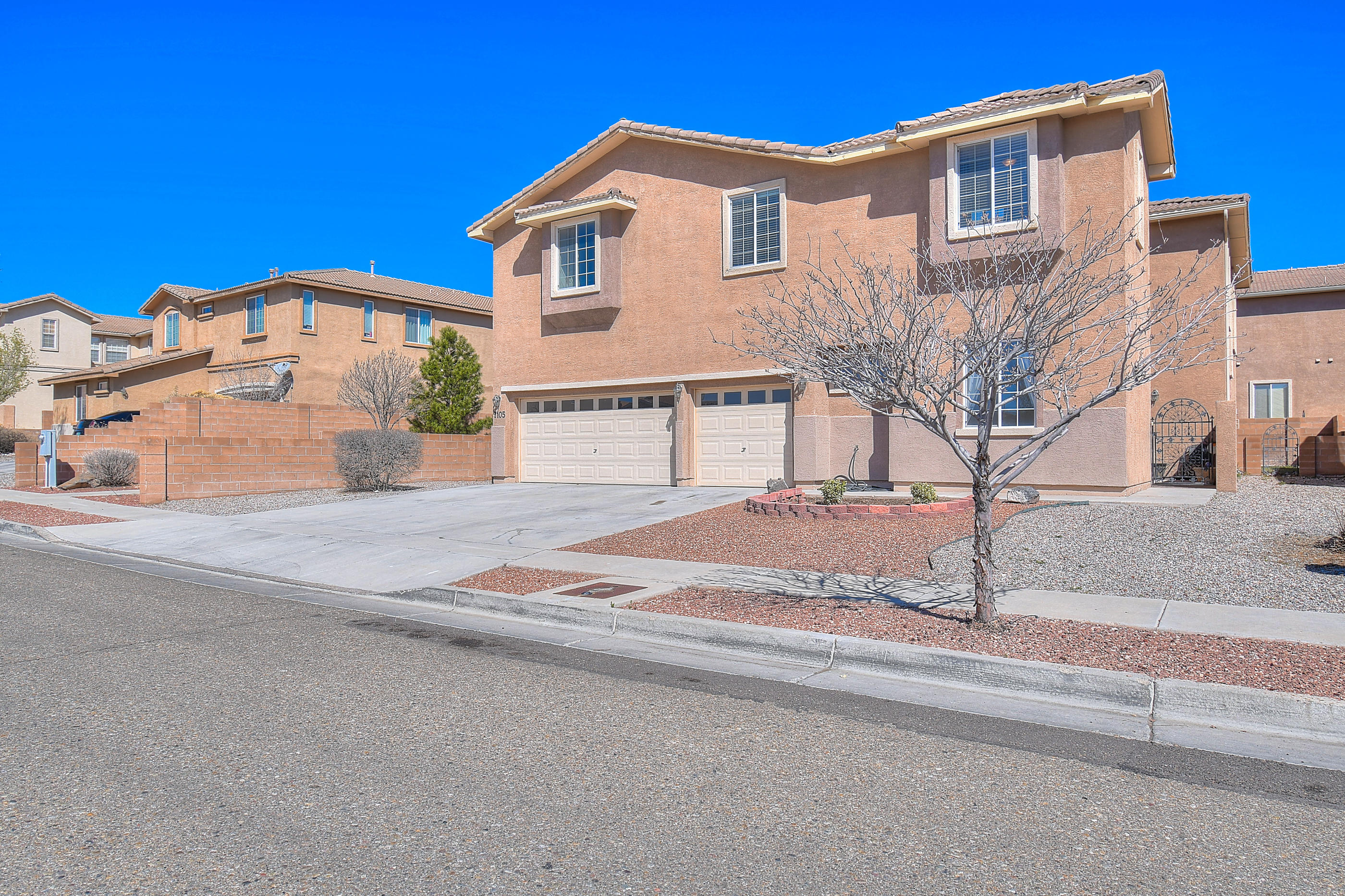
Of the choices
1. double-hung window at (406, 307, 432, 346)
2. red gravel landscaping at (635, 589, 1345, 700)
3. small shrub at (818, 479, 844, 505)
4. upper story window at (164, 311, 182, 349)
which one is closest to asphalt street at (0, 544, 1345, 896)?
red gravel landscaping at (635, 589, 1345, 700)

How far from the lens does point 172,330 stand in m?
38.4

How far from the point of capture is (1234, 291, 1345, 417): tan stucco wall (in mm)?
28922

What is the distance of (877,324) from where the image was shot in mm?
7605

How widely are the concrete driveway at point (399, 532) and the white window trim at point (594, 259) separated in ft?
16.0

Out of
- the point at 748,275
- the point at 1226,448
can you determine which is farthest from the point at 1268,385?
the point at 748,275

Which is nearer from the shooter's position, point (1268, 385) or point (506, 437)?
point (506, 437)

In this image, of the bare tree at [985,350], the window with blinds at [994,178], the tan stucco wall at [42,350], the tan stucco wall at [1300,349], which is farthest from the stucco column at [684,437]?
the tan stucco wall at [42,350]

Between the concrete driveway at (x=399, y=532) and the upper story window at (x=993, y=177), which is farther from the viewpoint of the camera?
the upper story window at (x=993, y=177)

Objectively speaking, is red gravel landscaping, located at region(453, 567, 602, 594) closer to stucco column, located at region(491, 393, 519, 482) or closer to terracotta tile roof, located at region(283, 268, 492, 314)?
stucco column, located at region(491, 393, 519, 482)

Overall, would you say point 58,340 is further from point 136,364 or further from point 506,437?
point 506,437

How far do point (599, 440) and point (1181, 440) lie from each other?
13.3 meters

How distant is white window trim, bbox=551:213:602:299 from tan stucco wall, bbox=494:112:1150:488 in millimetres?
294

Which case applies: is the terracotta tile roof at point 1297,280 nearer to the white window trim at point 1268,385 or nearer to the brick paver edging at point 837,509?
the white window trim at point 1268,385

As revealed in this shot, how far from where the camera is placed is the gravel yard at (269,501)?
18047 mm
